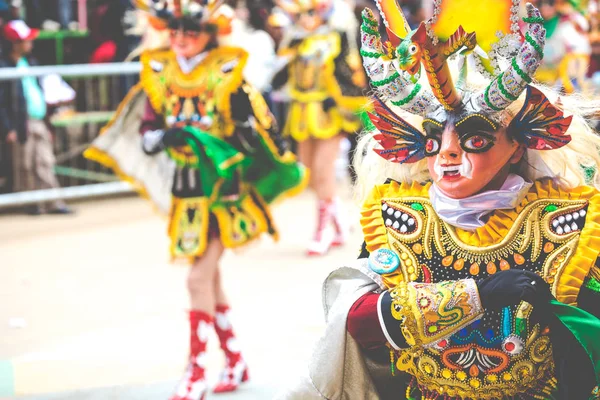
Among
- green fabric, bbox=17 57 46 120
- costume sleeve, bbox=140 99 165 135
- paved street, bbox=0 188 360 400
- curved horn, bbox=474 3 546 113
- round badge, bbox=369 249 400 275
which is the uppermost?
green fabric, bbox=17 57 46 120

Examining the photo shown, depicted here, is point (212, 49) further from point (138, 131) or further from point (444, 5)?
point (444, 5)

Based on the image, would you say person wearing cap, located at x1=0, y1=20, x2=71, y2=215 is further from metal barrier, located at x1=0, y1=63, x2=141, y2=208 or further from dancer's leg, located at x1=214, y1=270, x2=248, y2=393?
dancer's leg, located at x1=214, y1=270, x2=248, y2=393

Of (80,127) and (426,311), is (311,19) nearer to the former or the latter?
(80,127)

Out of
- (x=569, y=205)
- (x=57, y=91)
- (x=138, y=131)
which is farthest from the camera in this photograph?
(x=57, y=91)

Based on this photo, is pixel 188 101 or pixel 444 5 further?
pixel 188 101

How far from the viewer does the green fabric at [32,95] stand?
30.0 ft

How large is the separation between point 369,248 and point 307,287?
163 inches

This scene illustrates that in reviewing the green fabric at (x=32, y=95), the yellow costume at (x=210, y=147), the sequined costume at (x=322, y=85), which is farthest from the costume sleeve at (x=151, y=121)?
the green fabric at (x=32, y=95)

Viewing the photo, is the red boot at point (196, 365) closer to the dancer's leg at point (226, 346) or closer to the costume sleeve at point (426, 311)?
the dancer's leg at point (226, 346)

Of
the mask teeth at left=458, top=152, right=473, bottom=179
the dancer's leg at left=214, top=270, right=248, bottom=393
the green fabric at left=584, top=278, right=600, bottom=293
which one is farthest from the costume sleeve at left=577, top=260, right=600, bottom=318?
the dancer's leg at left=214, top=270, right=248, bottom=393

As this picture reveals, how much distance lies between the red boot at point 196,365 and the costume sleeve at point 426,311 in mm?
2150

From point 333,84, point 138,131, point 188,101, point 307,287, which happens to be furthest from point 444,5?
point 333,84

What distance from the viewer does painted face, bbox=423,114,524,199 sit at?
2785mm

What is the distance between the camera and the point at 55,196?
9.51 metres
